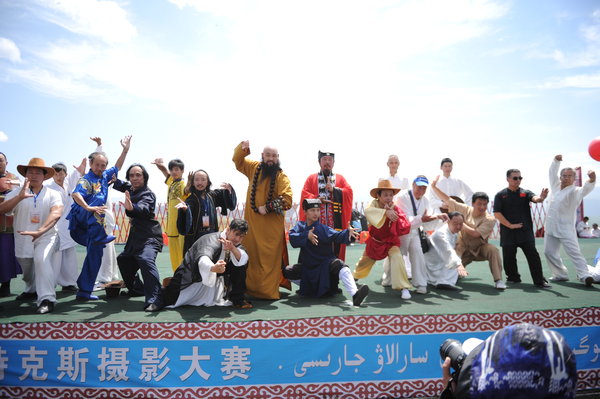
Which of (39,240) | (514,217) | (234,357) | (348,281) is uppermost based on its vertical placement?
(514,217)

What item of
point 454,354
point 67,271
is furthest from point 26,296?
point 454,354

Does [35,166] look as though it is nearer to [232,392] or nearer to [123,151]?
[123,151]

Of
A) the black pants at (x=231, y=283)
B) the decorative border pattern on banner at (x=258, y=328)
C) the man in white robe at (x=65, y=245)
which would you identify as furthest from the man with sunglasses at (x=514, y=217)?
the man in white robe at (x=65, y=245)

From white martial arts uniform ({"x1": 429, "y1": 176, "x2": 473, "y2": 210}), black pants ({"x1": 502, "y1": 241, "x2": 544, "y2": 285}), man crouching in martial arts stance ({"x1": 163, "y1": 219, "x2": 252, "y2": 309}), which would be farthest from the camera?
white martial arts uniform ({"x1": 429, "y1": 176, "x2": 473, "y2": 210})

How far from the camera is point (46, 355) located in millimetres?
2730

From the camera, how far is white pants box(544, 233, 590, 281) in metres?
4.93

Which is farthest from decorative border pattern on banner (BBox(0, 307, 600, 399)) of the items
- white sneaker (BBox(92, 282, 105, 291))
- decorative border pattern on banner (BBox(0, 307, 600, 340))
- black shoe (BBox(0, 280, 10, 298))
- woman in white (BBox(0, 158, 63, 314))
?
white sneaker (BBox(92, 282, 105, 291))

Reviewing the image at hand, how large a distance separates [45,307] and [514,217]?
16.7 ft

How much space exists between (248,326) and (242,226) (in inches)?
43.7

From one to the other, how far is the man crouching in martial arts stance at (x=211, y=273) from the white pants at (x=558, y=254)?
389 centimetres

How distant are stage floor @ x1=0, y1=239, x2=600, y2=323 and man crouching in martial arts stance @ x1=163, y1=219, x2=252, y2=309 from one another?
122mm

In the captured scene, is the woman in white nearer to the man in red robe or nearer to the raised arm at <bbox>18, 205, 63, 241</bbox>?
the raised arm at <bbox>18, 205, 63, 241</bbox>

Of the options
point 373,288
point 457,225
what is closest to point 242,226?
point 373,288

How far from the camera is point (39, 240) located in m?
3.66
